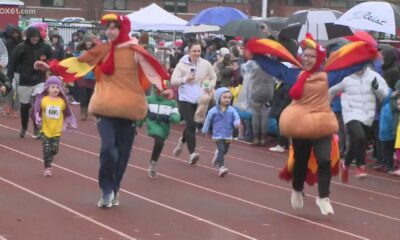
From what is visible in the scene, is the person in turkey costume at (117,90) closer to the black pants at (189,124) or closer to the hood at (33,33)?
the black pants at (189,124)

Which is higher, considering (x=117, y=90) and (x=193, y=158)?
(x=117, y=90)

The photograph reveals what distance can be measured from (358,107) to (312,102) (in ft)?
13.0

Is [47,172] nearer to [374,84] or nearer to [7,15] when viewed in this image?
[374,84]

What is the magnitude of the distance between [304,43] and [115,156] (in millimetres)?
2374

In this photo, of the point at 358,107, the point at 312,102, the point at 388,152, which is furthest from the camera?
the point at 388,152

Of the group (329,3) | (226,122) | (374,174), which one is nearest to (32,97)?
(226,122)

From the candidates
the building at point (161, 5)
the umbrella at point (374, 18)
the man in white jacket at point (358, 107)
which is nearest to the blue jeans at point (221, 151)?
the man in white jacket at point (358, 107)

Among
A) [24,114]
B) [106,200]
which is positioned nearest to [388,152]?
[24,114]

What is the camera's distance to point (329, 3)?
7338cm

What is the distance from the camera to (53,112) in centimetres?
1366

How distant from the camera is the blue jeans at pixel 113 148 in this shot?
1070 cm

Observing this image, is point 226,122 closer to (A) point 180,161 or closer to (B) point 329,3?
(A) point 180,161

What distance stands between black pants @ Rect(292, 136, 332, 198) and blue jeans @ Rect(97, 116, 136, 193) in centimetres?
183

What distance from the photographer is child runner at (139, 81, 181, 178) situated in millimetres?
13953
